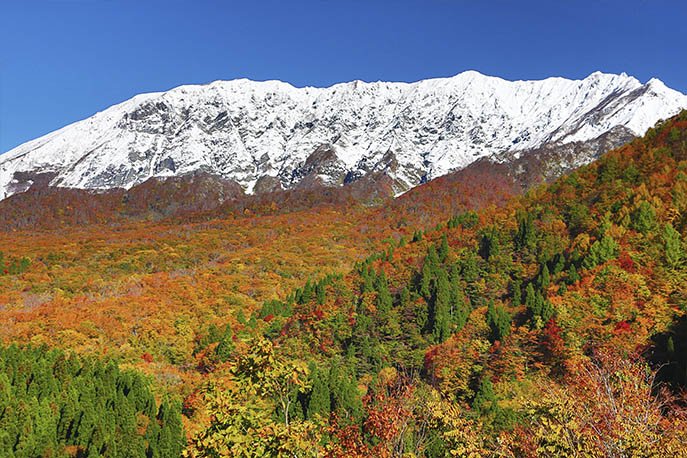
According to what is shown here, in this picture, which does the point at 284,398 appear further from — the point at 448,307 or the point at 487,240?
the point at 487,240

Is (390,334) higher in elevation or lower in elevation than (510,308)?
lower

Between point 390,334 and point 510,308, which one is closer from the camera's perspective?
point 510,308

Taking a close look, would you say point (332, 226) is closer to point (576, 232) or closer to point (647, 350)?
point (576, 232)

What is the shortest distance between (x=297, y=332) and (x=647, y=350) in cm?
4973

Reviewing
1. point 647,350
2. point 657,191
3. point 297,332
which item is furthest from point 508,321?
point 657,191

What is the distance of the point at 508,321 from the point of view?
7525 centimetres

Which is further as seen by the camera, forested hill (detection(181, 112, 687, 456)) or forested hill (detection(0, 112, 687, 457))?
forested hill (detection(181, 112, 687, 456))

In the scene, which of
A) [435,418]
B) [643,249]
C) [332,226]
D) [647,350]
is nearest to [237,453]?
[435,418]

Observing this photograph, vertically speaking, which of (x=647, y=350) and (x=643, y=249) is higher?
(x=643, y=249)

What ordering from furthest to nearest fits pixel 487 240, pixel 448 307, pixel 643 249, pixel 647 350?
1. pixel 487 240
2. pixel 448 307
3. pixel 643 249
4. pixel 647 350

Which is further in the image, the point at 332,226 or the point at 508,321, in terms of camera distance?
the point at 332,226

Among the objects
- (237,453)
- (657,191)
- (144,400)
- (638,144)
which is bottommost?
(144,400)

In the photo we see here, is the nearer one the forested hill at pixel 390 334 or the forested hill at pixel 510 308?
the forested hill at pixel 390 334

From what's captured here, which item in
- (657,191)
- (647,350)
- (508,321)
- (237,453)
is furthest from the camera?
(657,191)
